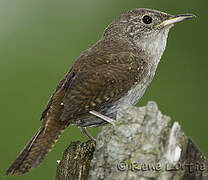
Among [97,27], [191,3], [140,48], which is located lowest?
[140,48]

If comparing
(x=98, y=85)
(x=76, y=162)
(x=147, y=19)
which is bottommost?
(x=76, y=162)

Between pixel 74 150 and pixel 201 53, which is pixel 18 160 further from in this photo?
pixel 201 53

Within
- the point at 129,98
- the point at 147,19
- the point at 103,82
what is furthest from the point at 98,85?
the point at 147,19

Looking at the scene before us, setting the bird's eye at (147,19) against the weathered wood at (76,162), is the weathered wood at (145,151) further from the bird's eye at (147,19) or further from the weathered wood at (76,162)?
the bird's eye at (147,19)

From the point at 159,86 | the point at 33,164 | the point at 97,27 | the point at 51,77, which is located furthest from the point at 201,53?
the point at 33,164

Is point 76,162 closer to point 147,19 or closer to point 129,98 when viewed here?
point 129,98

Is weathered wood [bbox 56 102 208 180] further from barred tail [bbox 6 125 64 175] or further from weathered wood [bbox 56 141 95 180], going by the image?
barred tail [bbox 6 125 64 175]
